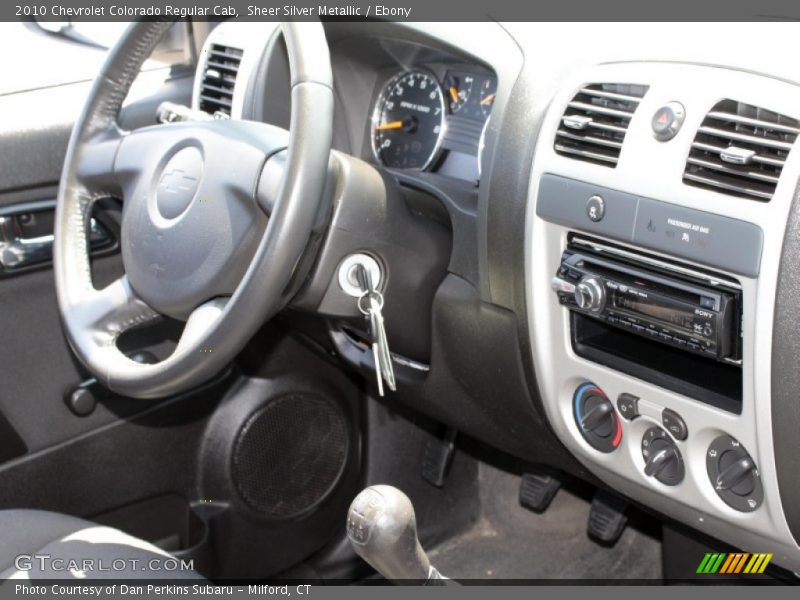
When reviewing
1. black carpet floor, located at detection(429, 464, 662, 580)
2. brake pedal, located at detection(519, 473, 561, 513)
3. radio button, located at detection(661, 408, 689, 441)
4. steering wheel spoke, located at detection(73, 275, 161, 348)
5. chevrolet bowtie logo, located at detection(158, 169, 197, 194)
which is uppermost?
chevrolet bowtie logo, located at detection(158, 169, 197, 194)

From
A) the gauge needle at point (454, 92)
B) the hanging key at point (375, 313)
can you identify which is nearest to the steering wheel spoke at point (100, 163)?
the hanging key at point (375, 313)

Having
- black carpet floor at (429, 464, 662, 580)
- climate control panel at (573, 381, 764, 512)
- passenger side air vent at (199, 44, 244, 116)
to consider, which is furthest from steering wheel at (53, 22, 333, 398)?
black carpet floor at (429, 464, 662, 580)

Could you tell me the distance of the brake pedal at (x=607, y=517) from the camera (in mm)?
1822

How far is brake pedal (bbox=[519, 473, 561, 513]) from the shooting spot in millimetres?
1934

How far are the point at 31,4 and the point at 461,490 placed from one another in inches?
55.4

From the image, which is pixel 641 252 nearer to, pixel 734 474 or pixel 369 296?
pixel 734 474

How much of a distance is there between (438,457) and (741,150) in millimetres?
1175

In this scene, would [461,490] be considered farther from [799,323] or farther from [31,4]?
[31,4]

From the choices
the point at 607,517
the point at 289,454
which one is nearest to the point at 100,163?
the point at 289,454

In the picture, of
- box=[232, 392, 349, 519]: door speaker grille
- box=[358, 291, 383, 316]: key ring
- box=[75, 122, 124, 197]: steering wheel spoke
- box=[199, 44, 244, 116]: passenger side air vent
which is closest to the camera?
box=[358, 291, 383, 316]: key ring

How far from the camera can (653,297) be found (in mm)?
1158

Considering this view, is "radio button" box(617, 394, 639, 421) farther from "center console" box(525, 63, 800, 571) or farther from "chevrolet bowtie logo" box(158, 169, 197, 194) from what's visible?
"chevrolet bowtie logo" box(158, 169, 197, 194)

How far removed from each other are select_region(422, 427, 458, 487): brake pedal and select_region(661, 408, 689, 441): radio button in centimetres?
84

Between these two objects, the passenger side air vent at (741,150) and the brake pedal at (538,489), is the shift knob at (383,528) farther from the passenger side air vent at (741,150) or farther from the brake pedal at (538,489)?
the brake pedal at (538,489)
